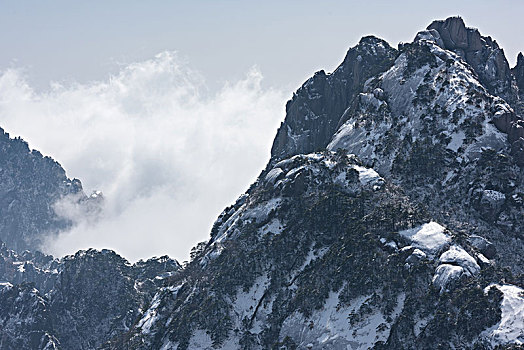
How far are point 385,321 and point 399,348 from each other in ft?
31.4

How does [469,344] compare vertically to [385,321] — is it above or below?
below

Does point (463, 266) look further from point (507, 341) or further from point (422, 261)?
point (507, 341)

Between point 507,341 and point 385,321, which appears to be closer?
point 507,341

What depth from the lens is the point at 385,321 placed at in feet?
636

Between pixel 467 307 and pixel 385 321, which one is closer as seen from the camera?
pixel 467 307

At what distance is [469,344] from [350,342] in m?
33.0

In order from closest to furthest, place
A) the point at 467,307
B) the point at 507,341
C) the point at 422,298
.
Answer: the point at 507,341 < the point at 467,307 < the point at 422,298

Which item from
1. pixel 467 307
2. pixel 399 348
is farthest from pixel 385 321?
pixel 467 307

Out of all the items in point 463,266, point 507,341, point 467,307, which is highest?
point 463,266

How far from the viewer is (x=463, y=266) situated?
193125 millimetres

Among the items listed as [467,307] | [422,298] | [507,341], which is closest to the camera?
[507,341]

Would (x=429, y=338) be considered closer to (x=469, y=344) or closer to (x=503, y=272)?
(x=469, y=344)

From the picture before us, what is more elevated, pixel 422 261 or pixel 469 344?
pixel 422 261

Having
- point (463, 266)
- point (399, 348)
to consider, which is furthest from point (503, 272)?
point (399, 348)
